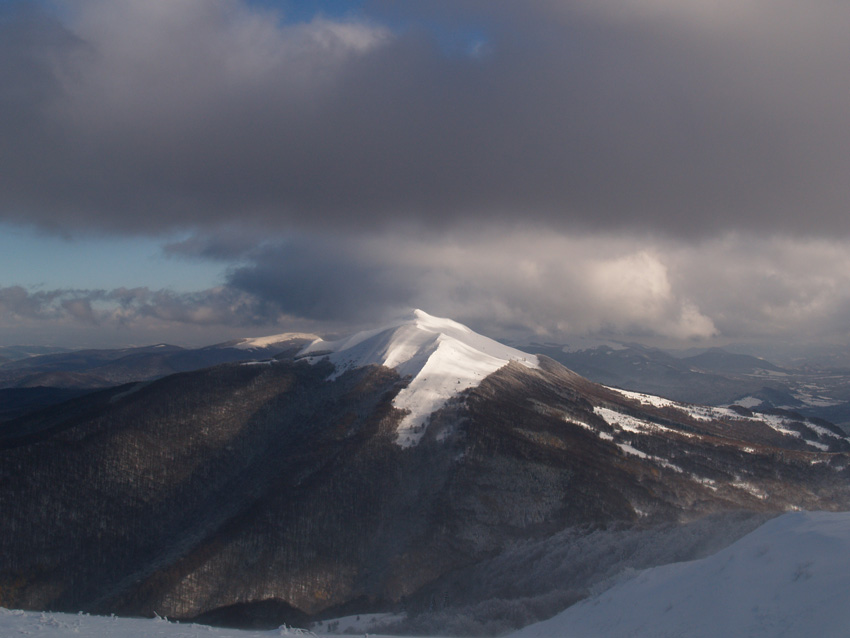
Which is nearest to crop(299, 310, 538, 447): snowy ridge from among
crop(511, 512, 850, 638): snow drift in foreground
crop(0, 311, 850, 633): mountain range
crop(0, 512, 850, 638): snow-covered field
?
crop(0, 311, 850, 633): mountain range

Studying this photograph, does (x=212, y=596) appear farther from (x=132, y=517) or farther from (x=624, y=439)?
(x=624, y=439)

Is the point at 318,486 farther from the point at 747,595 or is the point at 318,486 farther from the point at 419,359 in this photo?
the point at 747,595

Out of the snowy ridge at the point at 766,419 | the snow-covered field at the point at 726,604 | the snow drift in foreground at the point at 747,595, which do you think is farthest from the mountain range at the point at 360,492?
the snowy ridge at the point at 766,419

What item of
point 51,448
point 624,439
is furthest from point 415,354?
point 51,448

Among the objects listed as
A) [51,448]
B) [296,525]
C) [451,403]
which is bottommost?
[296,525]

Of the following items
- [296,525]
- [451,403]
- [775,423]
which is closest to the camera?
[296,525]

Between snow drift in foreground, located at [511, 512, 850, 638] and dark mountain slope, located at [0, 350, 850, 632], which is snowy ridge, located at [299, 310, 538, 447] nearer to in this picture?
dark mountain slope, located at [0, 350, 850, 632]
